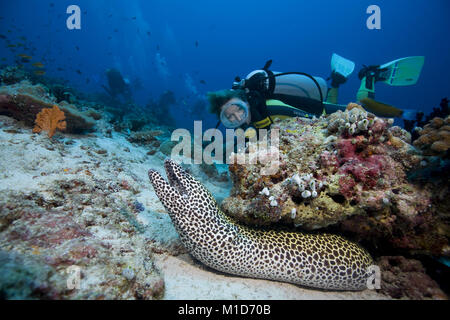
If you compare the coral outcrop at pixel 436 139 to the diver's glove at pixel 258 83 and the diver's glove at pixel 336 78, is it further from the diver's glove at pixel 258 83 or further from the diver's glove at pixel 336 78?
the diver's glove at pixel 336 78

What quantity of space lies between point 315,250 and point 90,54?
14934 cm

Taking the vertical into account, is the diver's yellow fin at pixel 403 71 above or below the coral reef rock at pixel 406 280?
above

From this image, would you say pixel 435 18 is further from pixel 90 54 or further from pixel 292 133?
pixel 90 54

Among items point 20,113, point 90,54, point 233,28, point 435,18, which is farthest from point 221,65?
point 20,113

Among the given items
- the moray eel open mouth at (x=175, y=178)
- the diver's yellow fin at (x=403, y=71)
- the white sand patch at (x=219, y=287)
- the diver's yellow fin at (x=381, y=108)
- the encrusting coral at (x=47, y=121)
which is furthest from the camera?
the diver's yellow fin at (x=403, y=71)

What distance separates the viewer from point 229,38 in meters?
141

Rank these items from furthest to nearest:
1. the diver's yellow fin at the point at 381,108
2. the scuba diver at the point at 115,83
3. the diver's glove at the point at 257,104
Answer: the scuba diver at the point at 115,83, the diver's glove at the point at 257,104, the diver's yellow fin at the point at 381,108

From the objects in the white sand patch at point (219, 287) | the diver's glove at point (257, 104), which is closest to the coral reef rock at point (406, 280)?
the white sand patch at point (219, 287)

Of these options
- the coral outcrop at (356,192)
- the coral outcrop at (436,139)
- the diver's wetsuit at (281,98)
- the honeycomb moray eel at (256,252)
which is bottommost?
the honeycomb moray eel at (256,252)

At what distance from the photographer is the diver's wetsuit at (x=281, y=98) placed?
4918 millimetres

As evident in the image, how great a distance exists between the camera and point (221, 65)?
13125 centimetres

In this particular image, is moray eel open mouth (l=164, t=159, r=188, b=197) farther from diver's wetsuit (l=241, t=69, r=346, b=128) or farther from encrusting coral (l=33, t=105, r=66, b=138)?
encrusting coral (l=33, t=105, r=66, b=138)

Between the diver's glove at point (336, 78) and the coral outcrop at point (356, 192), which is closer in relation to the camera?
the coral outcrop at point (356, 192)

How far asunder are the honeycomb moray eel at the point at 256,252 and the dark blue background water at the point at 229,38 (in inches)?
2931
